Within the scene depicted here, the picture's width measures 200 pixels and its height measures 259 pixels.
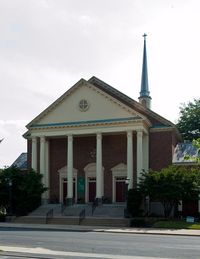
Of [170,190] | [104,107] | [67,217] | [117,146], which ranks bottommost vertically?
[67,217]

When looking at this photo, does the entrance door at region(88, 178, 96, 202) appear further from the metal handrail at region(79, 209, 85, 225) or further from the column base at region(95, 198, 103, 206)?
the metal handrail at region(79, 209, 85, 225)

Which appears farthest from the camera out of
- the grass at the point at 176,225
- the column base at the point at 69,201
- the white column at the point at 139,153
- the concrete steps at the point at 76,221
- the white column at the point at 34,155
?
the white column at the point at 34,155

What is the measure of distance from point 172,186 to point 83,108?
13.4 metres

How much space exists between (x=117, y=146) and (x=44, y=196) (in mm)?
8831

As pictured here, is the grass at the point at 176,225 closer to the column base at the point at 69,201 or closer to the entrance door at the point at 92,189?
the column base at the point at 69,201

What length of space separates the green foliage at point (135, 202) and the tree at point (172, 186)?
1396 millimetres

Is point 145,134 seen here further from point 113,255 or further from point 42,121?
point 113,255

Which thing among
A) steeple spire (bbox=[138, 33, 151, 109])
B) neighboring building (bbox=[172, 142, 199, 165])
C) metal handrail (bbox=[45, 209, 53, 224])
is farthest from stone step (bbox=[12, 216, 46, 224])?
steeple spire (bbox=[138, 33, 151, 109])

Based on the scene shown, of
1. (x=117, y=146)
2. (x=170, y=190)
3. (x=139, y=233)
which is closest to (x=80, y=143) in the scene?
(x=117, y=146)

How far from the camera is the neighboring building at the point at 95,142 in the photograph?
144 ft

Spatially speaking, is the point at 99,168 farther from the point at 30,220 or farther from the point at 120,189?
the point at 30,220

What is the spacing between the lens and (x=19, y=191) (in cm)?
4319

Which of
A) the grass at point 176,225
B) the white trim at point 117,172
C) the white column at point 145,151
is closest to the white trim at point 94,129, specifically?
the white column at point 145,151

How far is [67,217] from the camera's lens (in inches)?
1554
